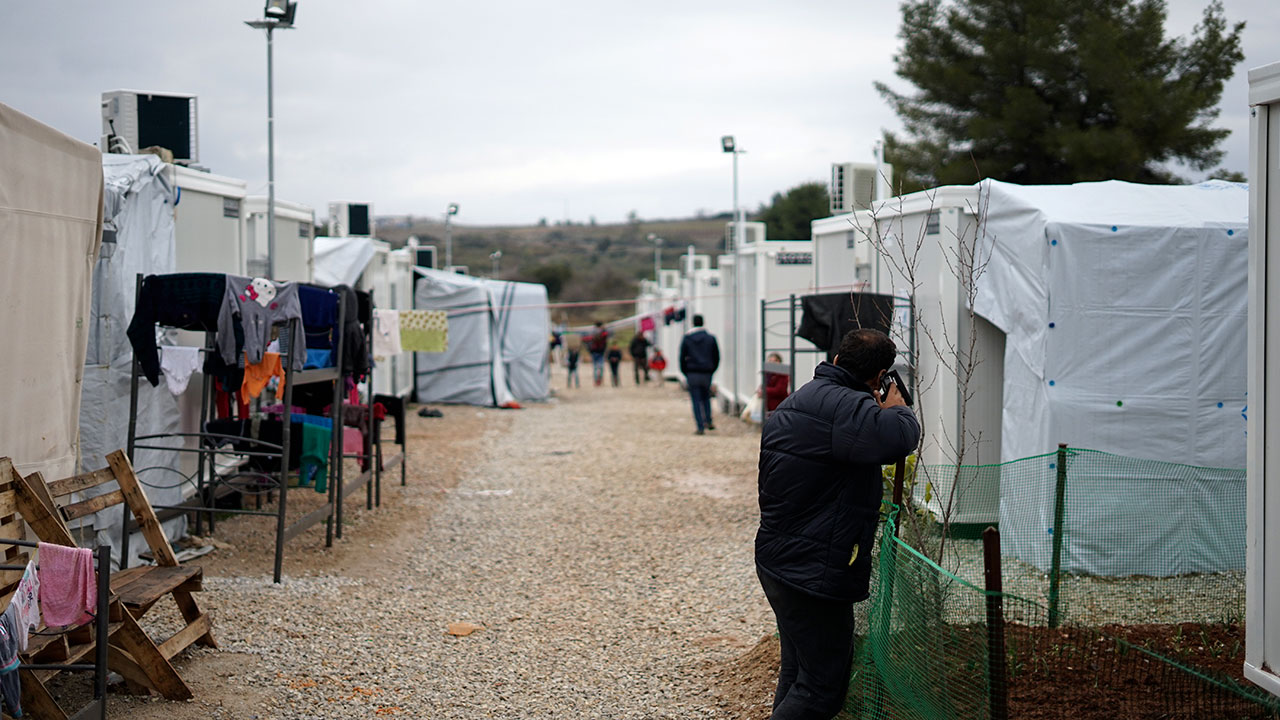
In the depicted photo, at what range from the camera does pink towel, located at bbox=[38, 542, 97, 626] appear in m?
3.67

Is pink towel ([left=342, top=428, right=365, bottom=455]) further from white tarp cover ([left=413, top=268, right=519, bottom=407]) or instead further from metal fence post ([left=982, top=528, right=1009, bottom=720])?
white tarp cover ([left=413, top=268, right=519, bottom=407])

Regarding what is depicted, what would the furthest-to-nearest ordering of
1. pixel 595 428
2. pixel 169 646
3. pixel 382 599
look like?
pixel 595 428 → pixel 382 599 → pixel 169 646

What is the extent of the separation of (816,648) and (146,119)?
7.01 m

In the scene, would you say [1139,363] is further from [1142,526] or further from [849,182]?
[849,182]

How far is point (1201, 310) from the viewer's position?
6910mm

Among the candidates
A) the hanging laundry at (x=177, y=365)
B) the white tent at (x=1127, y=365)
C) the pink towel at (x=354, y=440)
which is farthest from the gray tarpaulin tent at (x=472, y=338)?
the white tent at (x=1127, y=365)

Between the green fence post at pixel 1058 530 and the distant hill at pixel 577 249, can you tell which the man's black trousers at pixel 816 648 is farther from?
the distant hill at pixel 577 249

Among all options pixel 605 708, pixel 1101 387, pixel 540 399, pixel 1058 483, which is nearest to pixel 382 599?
pixel 605 708

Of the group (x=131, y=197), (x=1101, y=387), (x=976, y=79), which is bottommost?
(x=1101, y=387)

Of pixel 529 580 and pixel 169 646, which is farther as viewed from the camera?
pixel 529 580

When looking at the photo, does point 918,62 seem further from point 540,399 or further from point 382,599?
point 382,599

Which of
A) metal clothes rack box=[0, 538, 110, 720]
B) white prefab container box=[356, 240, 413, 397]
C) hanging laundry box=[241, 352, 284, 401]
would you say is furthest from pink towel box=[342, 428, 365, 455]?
white prefab container box=[356, 240, 413, 397]

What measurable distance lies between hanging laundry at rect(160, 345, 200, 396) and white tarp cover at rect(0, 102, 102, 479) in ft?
4.89

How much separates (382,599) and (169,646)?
1969 mm
